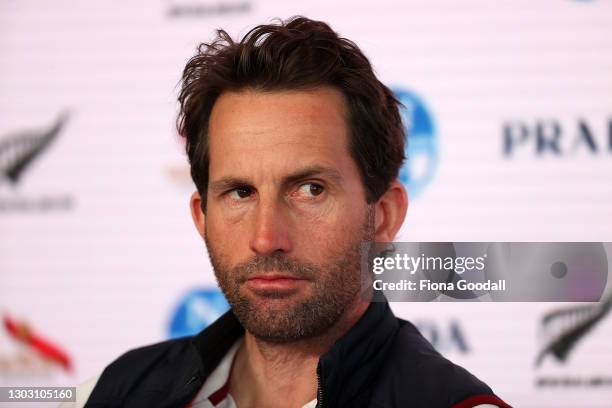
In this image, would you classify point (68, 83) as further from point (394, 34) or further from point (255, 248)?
point (255, 248)

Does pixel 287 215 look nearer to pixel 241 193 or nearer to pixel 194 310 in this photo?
pixel 241 193

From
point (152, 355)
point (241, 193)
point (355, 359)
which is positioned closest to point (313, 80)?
point (241, 193)

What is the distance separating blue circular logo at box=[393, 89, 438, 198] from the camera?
215 centimetres

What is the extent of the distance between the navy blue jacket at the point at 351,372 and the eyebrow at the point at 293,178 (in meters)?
0.24

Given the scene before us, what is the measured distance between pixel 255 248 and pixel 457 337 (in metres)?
1.14

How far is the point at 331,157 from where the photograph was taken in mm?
1249

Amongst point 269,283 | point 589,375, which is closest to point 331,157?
point 269,283

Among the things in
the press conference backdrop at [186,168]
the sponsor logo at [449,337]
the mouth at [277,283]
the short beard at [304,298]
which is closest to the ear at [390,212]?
the short beard at [304,298]

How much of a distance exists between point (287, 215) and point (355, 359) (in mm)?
256

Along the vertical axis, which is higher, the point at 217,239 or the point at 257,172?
the point at 257,172

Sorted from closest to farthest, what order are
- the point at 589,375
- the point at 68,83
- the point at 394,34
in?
the point at 589,375
the point at 394,34
the point at 68,83

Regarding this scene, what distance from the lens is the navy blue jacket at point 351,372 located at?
116 centimetres

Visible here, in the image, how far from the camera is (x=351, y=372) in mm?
1215

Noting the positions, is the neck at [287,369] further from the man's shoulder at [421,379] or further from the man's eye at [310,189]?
the man's eye at [310,189]
